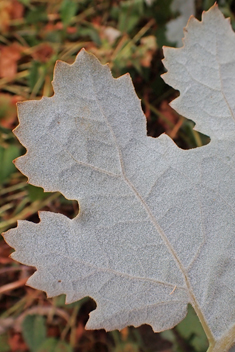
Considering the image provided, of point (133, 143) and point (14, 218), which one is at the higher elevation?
point (133, 143)

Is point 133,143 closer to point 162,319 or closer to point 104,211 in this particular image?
point 104,211

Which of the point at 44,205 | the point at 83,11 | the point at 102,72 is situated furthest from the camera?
the point at 83,11

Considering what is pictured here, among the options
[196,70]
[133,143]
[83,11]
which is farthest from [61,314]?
[83,11]

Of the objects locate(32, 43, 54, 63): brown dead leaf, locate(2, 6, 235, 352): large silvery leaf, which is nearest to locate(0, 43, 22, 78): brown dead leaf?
locate(32, 43, 54, 63): brown dead leaf

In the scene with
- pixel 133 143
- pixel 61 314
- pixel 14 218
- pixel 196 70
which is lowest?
pixel 61 314

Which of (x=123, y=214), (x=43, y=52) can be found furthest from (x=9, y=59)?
(x=123, y=214)

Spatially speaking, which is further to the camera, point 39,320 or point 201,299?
point 39,320

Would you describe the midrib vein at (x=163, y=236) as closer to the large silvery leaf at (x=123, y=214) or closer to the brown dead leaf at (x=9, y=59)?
the large silvery leaf at (x=123, y=214)
